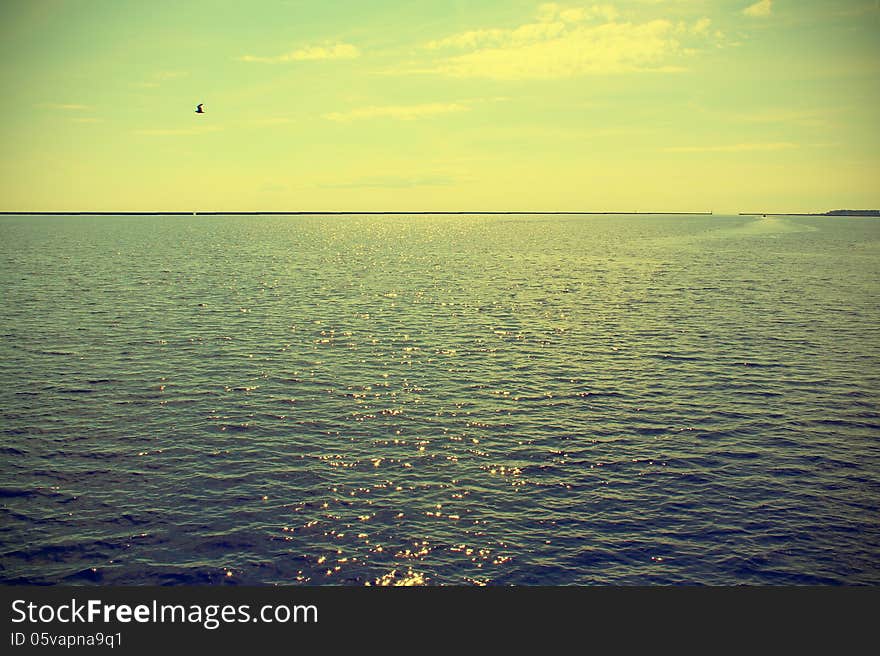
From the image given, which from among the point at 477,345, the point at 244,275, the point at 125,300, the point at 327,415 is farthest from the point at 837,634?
the point at 244,275

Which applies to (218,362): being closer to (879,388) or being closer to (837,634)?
(837,634)

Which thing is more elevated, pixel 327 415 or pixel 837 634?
pixel 327 415

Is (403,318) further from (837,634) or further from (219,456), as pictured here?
(837,634)

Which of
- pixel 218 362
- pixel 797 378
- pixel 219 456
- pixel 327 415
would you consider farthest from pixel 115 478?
pixel 797 378

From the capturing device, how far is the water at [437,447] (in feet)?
105

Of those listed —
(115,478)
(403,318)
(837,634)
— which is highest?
(403,318)

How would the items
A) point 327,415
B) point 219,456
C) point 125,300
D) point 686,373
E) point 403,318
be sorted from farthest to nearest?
point 125,300 → point 403,318 → point 686,373 → point 327,415 → point 219,456

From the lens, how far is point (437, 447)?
148 feet

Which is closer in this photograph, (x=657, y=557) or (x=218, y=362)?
(x=657, y=557)

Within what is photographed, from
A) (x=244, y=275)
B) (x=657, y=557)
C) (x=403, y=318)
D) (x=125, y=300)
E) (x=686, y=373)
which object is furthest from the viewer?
(x=244, y=275)

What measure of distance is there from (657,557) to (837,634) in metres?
8.15

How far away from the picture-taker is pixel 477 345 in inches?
2972

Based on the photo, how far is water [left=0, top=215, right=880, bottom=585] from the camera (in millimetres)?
32125

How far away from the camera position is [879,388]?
58.3 m
